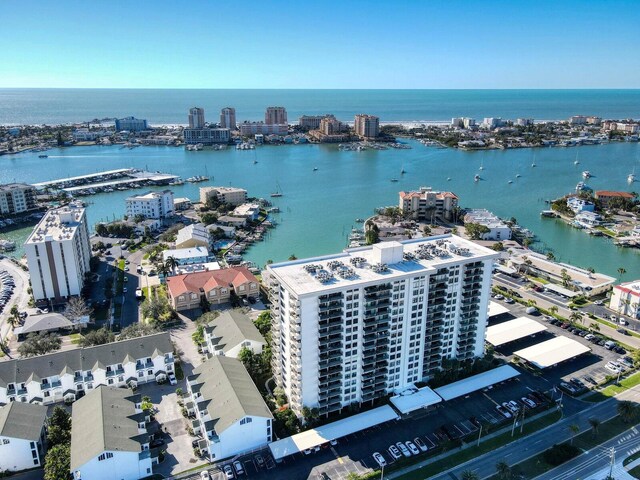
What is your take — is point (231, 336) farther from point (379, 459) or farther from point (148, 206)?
point (148, 206)

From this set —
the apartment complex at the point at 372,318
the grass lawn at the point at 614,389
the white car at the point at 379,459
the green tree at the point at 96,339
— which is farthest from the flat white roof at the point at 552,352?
the green tree at the point at 96,339

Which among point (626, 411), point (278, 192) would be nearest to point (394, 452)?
point (626, 411)

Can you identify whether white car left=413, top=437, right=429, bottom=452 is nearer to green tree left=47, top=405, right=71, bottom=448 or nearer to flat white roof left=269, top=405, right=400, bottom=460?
flat white roof left=269, top=405, right=400, bottom=460

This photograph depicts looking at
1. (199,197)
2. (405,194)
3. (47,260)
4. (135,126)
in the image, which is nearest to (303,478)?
(47,260)

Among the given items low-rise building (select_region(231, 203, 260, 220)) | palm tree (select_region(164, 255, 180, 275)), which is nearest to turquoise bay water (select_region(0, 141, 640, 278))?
low-rise building (select_region(231, 203, 260, 220))

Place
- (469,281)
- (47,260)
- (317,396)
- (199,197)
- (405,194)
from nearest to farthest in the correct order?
(317,396) < (469,281) < (47,260) < (405,194) < (199,197)

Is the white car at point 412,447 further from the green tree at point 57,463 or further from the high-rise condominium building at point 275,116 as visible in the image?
the high-rise condominium building at point 275,116

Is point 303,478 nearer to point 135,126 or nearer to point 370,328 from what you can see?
point 370,328
